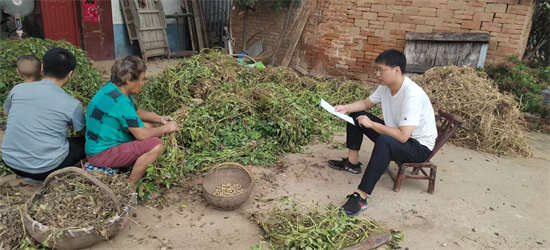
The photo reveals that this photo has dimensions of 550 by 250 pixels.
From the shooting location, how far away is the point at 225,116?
445 centimetres

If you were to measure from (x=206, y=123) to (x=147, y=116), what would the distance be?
865mm

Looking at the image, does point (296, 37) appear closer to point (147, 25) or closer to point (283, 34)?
point (283, 34)

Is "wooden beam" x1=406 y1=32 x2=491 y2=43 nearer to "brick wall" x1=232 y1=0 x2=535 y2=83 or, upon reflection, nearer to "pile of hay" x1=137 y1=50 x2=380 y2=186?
"brick wall" x1=232 y1=0 x2=535 y2=83

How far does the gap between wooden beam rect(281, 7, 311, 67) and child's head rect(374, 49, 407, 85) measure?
205 inches

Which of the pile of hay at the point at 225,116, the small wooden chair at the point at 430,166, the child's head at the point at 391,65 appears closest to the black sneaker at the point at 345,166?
the small wooden chair at the point at 430,166

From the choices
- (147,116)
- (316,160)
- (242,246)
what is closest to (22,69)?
(147,116)

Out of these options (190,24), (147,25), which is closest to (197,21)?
(190,24)

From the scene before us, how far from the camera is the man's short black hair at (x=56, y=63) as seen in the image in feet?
9.44

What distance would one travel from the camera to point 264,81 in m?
6.09

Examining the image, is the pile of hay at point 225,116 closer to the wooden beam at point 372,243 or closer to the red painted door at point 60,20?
the wooden beam at point 372,243

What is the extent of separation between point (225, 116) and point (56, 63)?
1.99 metres

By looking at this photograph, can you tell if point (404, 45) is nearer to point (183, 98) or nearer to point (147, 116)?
point (183, 98)

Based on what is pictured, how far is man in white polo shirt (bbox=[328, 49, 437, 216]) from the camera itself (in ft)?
10.6

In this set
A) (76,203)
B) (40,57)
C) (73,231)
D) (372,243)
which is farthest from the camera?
(40,57)
